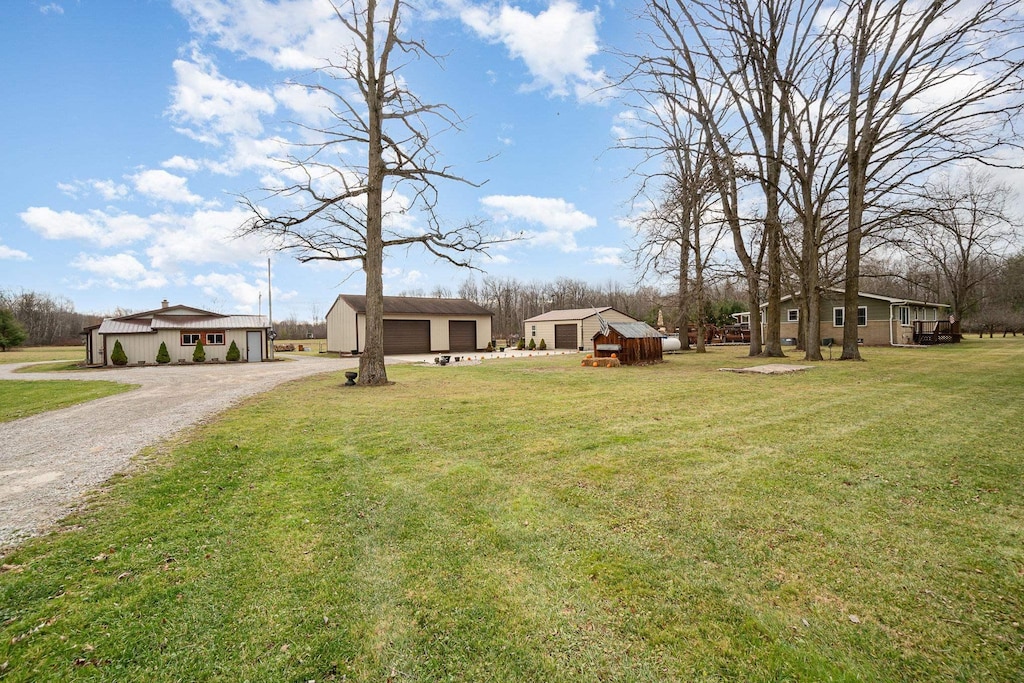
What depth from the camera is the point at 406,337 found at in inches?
1267

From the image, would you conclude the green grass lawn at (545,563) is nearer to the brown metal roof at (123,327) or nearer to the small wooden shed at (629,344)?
the small wooden shed at (629,344)

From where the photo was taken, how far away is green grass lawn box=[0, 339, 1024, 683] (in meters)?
2.25

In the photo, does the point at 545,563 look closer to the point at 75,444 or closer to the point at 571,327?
the point at 75,444

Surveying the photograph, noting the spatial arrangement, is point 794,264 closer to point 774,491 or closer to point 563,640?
point 774,491

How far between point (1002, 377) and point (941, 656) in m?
13.4

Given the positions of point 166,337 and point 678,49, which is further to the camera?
A: point 166,337

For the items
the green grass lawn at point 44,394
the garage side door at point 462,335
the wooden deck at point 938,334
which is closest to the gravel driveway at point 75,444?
the green grass lawn at point 44,394

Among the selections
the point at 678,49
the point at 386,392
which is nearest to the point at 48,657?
the point at 386,392

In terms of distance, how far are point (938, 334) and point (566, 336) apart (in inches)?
949

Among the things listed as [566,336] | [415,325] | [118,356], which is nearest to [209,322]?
[118,356]

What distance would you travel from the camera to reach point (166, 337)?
997 inches

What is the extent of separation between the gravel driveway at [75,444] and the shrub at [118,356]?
51.9ft

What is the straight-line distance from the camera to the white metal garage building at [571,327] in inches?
1362

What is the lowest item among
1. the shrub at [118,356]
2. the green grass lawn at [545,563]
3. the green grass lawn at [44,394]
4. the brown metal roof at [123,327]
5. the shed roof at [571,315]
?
the green grass lawn at [545,563]
